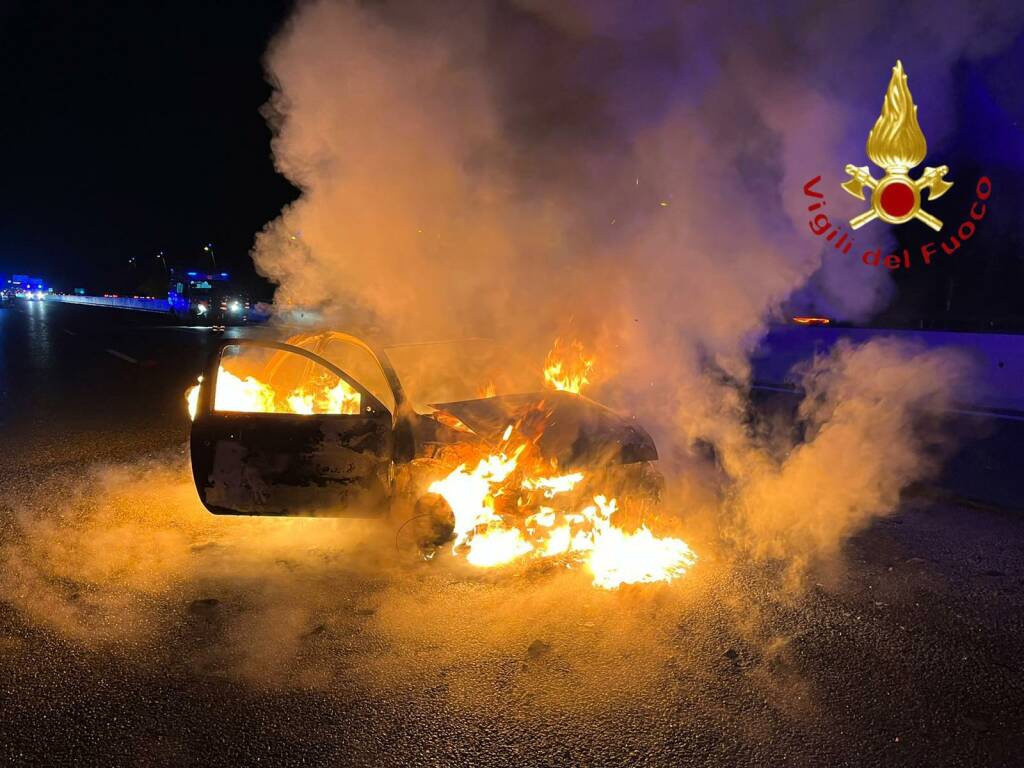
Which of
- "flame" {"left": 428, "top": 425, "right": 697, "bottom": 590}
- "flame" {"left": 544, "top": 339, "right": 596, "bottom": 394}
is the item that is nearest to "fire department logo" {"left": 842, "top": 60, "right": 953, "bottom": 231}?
"flame" {"left": 544, "top": 339, "right": 596, "bottom": 394}

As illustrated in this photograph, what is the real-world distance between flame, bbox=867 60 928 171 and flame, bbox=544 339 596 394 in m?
2.91

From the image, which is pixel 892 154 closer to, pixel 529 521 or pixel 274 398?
pixel 529 521

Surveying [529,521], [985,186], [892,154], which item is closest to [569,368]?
[529,521]

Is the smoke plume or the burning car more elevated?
the smoke plume

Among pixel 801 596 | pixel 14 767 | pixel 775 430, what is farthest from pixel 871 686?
pixel 775 430

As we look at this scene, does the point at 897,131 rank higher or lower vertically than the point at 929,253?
lower

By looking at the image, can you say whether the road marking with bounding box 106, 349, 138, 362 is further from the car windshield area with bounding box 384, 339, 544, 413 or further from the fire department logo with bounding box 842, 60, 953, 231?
the fire department logo with bounding box 842, 60, 953, 231

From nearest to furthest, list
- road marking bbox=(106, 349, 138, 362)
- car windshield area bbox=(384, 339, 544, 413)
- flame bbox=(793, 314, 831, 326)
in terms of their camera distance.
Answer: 1. car windshield area bbox=(384, 339, 544, 413)
2. flame bbox=(793, 314, 831, 326)
3. road marking bbox=(106, 349, 138, 362)

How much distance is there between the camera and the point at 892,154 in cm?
566

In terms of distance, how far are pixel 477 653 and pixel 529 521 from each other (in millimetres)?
1291

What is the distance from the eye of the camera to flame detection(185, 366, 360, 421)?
4.57 meters

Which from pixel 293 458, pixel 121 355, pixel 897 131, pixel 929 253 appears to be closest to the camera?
pixel 293 458

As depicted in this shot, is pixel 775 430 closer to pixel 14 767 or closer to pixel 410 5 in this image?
pixel 410 5

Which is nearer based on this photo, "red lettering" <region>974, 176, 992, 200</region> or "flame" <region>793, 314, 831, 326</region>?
"red lettering" <region>974, 176, 992, 200</region>
